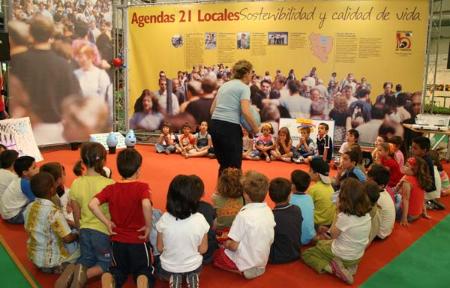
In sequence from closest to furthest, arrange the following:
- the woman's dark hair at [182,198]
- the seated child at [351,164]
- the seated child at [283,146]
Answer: the woman's dark hair at [182,198], the seated child at [351,164], the seated child at [283,146]

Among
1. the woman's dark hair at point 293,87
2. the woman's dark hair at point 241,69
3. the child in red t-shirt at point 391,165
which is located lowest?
the child in red t-shirt at point 391,165

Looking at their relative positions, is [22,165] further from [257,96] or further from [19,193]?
[257,96]

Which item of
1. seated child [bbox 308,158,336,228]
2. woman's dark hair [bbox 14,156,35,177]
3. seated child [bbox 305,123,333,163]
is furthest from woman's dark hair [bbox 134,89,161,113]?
seated child [bbox 308,158,336,228]

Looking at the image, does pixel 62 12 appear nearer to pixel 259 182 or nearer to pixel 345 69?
pixel 345 69

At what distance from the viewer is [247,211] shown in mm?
2834

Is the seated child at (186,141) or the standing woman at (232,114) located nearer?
the standing woman at (232,114)

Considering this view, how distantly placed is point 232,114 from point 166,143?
13.6ft

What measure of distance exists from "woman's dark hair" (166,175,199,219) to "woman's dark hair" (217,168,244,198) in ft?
2.51

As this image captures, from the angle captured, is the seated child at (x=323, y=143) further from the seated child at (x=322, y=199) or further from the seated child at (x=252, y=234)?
the seated child at (x=252, y=234)

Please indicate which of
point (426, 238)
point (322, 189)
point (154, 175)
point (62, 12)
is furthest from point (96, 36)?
point (426, 238)

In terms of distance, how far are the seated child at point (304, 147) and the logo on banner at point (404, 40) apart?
1987mm

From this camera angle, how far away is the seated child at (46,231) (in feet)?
9.32

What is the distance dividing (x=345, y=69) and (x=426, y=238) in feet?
13.2

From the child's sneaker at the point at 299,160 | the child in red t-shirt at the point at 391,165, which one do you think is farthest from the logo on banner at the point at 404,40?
the child in red t-shirt at the point at 391,165
